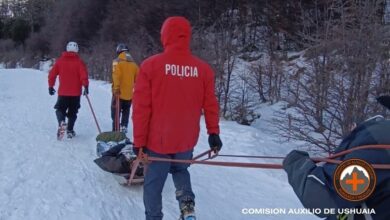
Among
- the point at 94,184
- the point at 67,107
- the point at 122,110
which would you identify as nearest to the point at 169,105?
the point at 94,184

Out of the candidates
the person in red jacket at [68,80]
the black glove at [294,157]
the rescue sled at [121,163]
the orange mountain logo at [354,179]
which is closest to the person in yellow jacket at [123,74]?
the person in red jacket at [68,80]

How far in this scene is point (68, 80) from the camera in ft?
27.9

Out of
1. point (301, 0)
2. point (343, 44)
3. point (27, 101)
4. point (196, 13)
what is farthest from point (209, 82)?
point (196, 13)

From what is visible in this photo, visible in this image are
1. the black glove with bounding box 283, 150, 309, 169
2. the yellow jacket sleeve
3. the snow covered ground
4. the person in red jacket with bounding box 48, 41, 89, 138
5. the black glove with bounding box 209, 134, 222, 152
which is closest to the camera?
the black glove with bounding box 283, 150, 309, 169

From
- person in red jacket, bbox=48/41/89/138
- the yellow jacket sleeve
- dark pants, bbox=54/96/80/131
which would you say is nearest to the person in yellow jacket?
the yellow jacket sleeve

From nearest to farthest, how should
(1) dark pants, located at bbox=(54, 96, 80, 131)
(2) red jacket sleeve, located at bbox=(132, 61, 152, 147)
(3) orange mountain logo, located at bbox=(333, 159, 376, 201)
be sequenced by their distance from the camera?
1. (3) orange mountain logo, located at bbox=(333, 159, 376, 201)
2. (2) red jacket sleeve, located at bbox=(132, 61, 152, 147)
3. (1) dark pants, located at bbox=(54, 96, 80, 131)

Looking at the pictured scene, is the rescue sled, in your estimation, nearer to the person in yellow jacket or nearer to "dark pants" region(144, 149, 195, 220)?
"dark pants" region(144, 149, 195, 220)

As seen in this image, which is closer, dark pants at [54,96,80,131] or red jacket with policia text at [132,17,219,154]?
red jacket with policia text at [132,17,219,154]

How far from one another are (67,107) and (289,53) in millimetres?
10762

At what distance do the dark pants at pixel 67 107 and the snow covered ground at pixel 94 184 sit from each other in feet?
1.40

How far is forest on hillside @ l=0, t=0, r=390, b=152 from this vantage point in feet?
22.5

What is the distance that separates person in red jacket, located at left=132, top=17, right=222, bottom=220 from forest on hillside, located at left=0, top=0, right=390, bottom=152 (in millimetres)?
3448

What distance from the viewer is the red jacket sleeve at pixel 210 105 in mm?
4215

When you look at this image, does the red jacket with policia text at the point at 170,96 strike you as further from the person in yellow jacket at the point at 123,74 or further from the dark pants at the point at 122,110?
the dark pants at the point at 122,110
